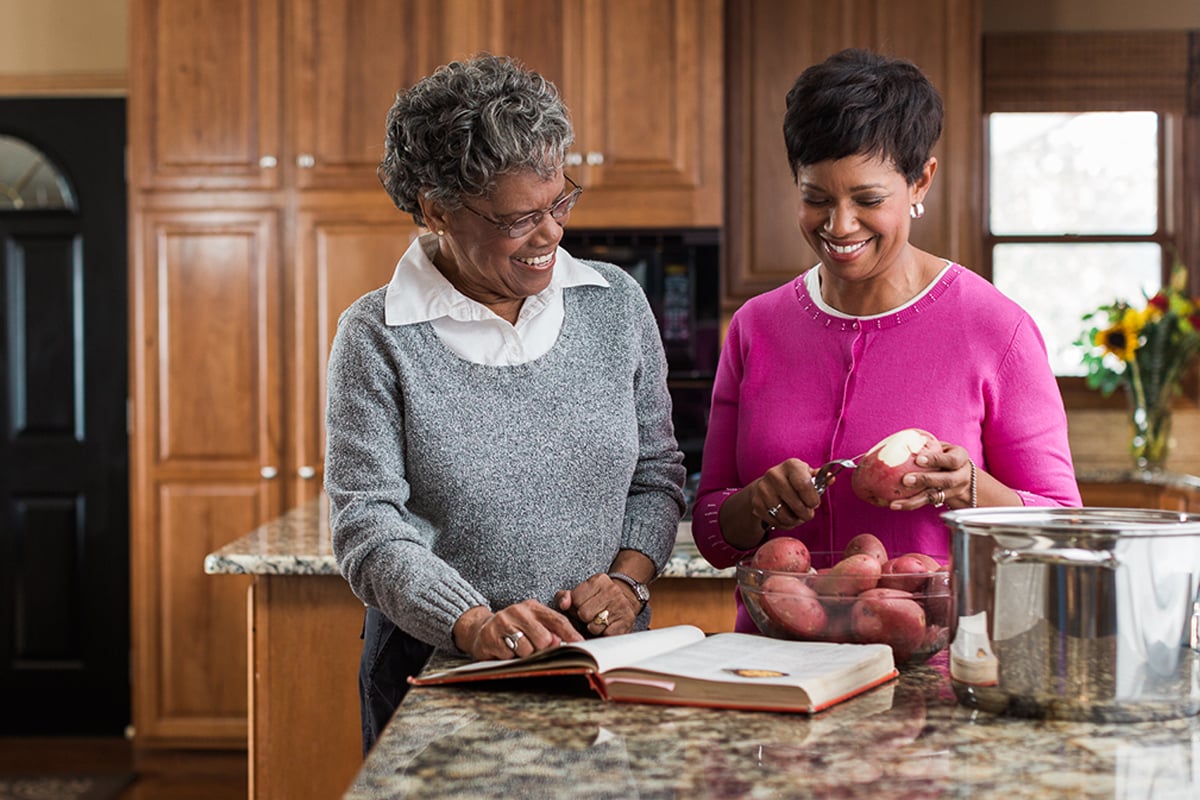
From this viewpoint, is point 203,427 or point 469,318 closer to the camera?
point 469,318

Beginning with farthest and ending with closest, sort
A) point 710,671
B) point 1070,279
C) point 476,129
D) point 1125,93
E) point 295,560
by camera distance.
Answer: point 1070,279
point 1125,93
point 295,560
point 476,129
point 710,671

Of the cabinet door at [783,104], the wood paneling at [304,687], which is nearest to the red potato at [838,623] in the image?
the wood paneling at [304,687]

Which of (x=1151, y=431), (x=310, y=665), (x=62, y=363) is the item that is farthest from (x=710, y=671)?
(x=62, y=363)

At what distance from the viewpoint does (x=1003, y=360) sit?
56.4 inches

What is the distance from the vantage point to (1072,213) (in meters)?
4.48

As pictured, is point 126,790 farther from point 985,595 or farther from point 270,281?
point 985,595

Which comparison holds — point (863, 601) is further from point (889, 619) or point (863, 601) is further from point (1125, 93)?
point (1125, 93)

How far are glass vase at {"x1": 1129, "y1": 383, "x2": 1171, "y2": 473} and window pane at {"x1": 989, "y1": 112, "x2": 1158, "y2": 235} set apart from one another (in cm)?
76

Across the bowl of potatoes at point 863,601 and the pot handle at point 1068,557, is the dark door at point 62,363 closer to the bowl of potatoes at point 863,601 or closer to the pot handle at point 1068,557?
the bowl of potatoes at point 863,601

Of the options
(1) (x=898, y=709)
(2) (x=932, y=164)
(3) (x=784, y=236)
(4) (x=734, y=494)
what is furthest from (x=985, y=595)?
(3) (x=784, y=236)

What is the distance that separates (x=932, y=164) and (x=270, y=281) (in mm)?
2664

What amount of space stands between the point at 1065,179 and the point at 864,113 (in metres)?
3.41

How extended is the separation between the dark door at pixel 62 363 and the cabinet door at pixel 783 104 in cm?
202

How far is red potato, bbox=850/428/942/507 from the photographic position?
1.26 m
